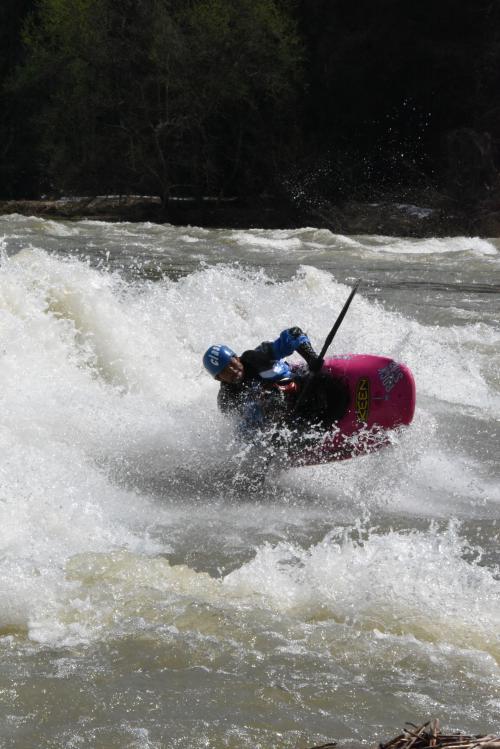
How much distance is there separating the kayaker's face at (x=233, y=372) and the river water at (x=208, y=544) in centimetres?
50

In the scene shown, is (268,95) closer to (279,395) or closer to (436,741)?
(279,395)

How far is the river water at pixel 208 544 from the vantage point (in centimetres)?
326

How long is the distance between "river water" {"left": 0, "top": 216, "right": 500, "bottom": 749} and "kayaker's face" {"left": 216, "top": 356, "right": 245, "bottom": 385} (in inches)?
19.7

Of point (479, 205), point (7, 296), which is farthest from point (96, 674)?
point (479, 205)

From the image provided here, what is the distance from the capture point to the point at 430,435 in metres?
7.14

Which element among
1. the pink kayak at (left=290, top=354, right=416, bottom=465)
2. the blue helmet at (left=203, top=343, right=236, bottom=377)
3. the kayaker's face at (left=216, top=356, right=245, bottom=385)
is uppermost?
the blue helmet at (left=203, top=343, right=236, bottom=377)

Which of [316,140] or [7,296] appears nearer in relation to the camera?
[7,296]

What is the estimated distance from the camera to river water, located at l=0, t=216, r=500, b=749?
3.26 metres

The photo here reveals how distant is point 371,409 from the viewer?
6516 millimetres

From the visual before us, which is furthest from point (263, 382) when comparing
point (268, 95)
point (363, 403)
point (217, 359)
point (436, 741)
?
point (268, 95)

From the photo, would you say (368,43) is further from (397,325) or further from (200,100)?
(397,325)

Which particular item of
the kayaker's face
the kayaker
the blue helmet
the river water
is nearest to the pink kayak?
the river water

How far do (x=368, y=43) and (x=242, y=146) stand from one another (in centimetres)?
506

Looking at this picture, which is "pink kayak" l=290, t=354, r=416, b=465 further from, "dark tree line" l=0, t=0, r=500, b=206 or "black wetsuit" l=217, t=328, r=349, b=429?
"dark tree line" l=0, t=0, r=500, b=206
